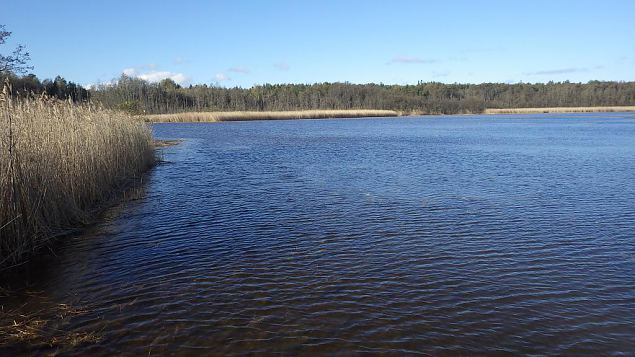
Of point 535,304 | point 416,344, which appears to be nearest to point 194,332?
point 416,344

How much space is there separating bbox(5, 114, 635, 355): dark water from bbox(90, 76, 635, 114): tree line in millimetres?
81263

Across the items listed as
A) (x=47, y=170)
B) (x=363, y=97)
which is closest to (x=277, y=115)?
(x=363, y=97)

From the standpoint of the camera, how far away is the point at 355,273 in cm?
614

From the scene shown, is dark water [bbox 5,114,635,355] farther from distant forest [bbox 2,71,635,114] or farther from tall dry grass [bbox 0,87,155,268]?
distant forest [bbox 2,71,635,114]

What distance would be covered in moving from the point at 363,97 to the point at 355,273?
374 ft

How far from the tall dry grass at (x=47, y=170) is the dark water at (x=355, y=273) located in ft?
1.74

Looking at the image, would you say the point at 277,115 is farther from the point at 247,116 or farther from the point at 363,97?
the point at 363,97

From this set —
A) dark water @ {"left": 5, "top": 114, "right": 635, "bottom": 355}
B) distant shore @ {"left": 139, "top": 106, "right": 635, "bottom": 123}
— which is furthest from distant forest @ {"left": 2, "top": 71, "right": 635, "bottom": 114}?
dark water @ {"left": 5, "top": 114, "right": 635, "bottom": 355}

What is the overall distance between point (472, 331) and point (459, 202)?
21.0 feet

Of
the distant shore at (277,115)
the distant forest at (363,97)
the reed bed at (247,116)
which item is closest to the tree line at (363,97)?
the distant forest at (363,97)

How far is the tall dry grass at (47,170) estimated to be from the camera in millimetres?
6234

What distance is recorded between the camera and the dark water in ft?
14.7

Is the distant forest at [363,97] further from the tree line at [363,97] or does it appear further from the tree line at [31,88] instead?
the tree line at [31,88]

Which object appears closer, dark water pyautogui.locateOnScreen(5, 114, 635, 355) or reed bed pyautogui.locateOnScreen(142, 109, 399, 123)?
dark water pyautogui.locateOnScreen(5, 114, 635, 355)
